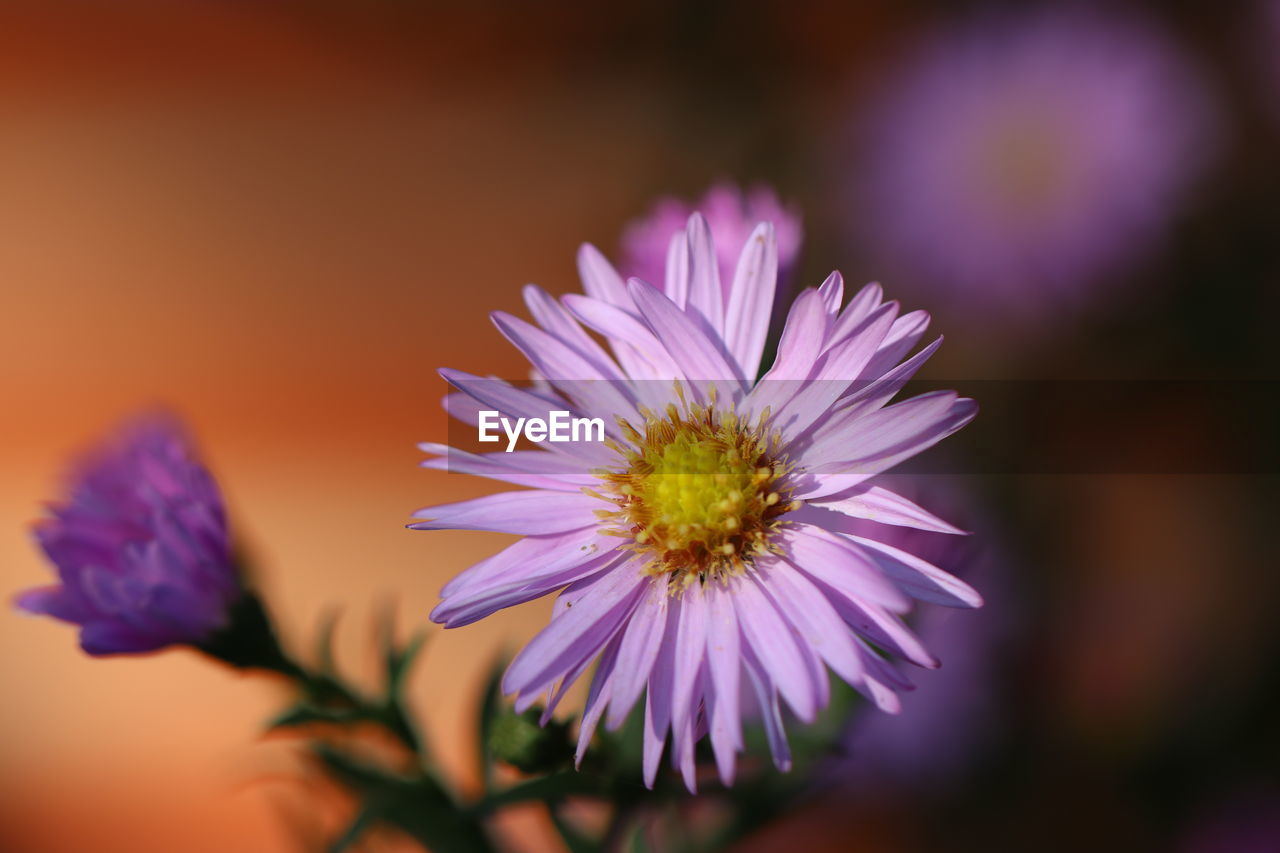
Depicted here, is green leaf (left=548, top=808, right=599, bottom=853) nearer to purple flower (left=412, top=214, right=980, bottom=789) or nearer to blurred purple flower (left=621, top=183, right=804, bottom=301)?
purple flower (left=412, top=214, right=980, bottom=789)

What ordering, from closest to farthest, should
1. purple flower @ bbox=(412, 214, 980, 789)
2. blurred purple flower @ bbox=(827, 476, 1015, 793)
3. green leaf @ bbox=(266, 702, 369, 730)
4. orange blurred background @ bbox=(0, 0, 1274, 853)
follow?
purple flower @ bbox=(412, 214, 980, 789)
green leaf @ bbox=(266, 702, 369, 730)
blurred purple flower @ bbox=(827, 476, 1015, 793)
orange blurred background @ bbox=(0, 0, 1274, 853)

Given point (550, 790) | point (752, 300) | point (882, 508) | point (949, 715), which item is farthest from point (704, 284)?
point (949, 715)

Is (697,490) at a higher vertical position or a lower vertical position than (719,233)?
lower

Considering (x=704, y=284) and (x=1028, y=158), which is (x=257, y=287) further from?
(x=704, y=284)

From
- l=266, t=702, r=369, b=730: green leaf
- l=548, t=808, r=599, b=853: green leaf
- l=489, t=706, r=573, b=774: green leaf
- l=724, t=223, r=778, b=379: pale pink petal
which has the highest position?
l=724, t=223, r=778, b=379: pale pink petal

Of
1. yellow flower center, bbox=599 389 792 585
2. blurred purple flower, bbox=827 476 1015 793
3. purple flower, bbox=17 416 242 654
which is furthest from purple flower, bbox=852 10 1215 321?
purple flower, bbox=17 416 242 654

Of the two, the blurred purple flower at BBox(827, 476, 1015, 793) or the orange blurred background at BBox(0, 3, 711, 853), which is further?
the orange blurred background at BBox(0, 3, 711, 853)
